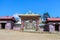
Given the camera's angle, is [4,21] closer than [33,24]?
Yes

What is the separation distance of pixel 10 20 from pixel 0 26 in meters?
2.69

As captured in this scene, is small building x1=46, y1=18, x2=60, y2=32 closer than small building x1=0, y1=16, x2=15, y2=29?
Yes

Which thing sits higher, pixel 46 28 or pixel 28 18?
pixel 28 18

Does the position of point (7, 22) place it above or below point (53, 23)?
above

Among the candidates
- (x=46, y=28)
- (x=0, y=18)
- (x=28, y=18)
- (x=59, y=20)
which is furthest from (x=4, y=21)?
(x=59, y=20)

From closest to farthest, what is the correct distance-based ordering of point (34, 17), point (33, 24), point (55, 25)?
point (34, 17)
point (55, 25)
point (33, 24)

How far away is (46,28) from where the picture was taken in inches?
1425

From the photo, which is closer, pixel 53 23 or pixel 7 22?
pixel 53 23

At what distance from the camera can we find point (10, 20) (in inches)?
1416

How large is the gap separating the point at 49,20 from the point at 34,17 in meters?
3.61

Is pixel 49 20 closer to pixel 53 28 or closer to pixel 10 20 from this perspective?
pixel 53 28

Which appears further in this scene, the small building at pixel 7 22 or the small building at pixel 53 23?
the small building at pixel 7 22

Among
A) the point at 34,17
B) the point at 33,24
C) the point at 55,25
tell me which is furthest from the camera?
the point at 33,24

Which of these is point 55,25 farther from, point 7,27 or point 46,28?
point 7,27
